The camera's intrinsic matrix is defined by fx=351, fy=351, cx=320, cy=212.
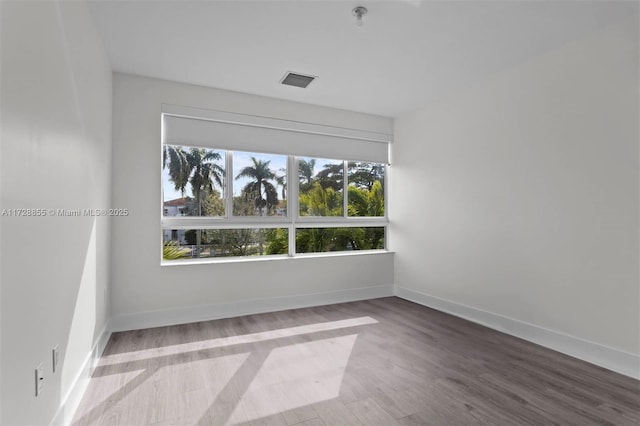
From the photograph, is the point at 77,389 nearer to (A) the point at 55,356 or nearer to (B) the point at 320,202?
(A) the point at 55,356

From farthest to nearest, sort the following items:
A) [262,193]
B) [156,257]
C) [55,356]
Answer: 1. [262,193]
2. [156,257]
3. [55,356]

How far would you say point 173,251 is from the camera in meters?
3.88

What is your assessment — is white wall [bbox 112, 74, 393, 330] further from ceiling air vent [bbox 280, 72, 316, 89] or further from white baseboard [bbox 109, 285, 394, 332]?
ceiling air vent [bbox 280, 72, 316, 89]

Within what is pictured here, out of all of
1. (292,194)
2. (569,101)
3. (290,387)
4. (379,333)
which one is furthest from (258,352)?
(569,101)

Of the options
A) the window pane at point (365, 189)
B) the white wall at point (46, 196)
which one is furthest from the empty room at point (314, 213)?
the window pane at point (365, 189)

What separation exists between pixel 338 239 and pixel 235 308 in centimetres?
166

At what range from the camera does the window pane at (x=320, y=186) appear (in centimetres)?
461

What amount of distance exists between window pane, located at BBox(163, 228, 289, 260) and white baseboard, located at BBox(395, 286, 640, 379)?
209cm

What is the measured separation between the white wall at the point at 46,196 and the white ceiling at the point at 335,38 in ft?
1.77

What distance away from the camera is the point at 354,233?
4.98 metres

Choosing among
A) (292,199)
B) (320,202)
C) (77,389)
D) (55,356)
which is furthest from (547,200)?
(77,389)

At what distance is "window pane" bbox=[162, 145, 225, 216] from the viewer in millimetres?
3857

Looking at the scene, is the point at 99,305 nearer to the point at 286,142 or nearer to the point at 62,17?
the point at 62,17

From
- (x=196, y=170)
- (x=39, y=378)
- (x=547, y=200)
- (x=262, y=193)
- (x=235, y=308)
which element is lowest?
(x=235, y=308)
